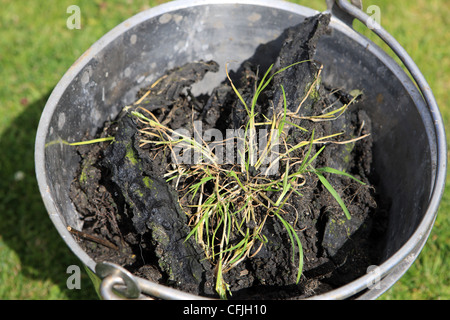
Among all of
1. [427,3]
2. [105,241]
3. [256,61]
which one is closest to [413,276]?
[256,61]

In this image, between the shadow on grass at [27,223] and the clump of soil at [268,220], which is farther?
the shadow on grass at [27,223]

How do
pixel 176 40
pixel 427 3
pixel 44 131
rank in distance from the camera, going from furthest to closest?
1. pixel 427 3
2. pixel 176 40
3. pixel 44 131

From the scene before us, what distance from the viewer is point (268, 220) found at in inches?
61.4

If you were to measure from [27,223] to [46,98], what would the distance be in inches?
33.9

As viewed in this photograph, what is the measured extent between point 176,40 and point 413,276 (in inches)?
67.3

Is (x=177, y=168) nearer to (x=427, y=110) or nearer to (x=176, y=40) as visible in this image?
(x=176, y=40)

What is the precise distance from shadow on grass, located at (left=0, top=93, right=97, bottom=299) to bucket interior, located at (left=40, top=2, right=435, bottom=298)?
0.75m

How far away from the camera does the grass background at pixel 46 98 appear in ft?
7.36

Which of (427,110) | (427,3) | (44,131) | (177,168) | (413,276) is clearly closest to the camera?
(44,131)

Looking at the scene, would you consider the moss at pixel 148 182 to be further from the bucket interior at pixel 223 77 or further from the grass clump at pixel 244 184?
the bucket interior at pixel 223 77

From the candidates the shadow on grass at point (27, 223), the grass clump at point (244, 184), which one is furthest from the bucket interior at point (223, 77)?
the shadow on grass at point (27, 223)

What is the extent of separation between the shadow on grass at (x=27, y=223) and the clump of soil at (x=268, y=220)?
74cm

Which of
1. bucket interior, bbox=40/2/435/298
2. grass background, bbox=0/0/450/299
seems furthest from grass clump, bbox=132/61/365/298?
grass background, bbox=0/0/450/299

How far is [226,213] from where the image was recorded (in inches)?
59.6
